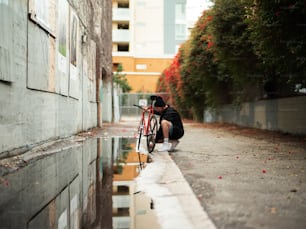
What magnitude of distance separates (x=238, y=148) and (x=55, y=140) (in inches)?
181

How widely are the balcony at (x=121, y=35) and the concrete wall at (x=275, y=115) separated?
99.9ft

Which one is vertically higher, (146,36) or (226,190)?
(146,36)

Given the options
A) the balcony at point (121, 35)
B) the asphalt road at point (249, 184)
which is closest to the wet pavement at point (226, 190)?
the asphalt road at point (249, 184)

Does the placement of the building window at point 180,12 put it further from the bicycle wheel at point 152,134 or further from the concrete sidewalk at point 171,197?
the concrete sidewalk at point 171,197

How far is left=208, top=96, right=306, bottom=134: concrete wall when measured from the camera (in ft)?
40.9

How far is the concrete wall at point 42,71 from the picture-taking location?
7059 millimetres

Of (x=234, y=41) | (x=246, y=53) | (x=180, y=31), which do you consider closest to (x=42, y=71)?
(x=234, y=41)

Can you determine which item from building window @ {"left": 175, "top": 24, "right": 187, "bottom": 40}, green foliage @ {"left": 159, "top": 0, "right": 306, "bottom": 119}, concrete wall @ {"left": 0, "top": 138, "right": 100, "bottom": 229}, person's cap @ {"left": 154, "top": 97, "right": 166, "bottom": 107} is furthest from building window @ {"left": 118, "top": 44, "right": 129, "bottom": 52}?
concrete wall @ {"left": 0, "top": 138, "right": 100, "bottom": 229}

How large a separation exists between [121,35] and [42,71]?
4134 centimetres

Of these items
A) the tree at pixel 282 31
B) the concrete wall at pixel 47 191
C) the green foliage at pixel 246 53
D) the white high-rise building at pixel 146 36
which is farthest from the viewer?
the white high-rise building at pixel 146 36

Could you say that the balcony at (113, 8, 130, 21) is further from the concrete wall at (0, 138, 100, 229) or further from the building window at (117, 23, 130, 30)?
the concrete wall at (0, 138, 100, 229)

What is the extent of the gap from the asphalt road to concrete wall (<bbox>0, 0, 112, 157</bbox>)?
3.02 m

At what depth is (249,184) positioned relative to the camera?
17.2 feet

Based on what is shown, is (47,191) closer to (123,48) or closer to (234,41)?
(234,41)
